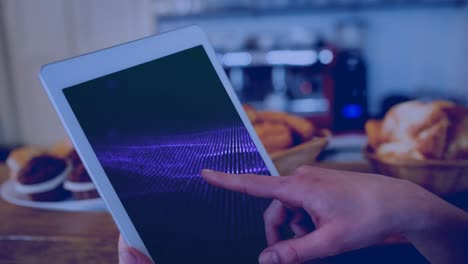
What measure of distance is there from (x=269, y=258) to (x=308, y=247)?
40 millimetres

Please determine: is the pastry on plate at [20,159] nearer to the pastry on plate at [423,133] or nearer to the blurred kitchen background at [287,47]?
the pastry on plate at [423,133]

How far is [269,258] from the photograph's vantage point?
409mm

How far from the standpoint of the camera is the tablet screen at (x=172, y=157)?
0.42 m

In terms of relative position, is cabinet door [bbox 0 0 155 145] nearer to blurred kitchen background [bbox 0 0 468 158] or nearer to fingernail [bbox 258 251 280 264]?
blurred kitchen background [bbox 0 0 468 158]

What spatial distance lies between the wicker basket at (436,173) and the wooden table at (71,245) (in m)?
0.10

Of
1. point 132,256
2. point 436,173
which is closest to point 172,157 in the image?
point 132,256

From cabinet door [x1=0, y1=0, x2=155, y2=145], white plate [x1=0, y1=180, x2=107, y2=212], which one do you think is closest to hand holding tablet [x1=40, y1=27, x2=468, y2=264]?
white plate [x1=0, y1=180, x2=107, y2=212]

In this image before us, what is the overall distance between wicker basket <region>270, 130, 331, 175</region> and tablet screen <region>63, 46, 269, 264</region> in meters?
0.14

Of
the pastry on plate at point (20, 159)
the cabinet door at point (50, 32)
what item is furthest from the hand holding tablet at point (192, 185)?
the cabinet door at point (50, 32)

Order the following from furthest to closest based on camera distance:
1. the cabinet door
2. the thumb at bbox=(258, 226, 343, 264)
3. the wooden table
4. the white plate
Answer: the cabinet door, the white plate, the wooden table, the thumb at bbox=(258, 226, 343, 264)

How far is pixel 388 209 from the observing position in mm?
397

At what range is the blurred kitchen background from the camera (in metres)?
2.18

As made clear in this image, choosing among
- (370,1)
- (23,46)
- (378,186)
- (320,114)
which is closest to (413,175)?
(378,186)

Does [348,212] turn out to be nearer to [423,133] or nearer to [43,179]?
[423,133]
